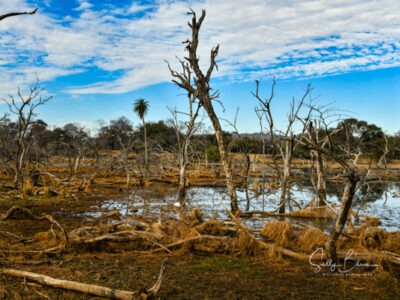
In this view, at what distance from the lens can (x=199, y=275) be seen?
7098 millimetres

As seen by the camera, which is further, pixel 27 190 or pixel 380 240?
pixel 27 190

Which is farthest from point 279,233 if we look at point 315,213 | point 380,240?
point 315,213

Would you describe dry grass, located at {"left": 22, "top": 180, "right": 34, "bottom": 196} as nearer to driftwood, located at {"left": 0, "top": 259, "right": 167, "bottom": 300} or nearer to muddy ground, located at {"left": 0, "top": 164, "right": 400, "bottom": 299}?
muddy ground, located at {"left": 0, "top": 164, "right": 400, "bottom": 299}

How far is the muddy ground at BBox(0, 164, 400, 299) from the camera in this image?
610cm

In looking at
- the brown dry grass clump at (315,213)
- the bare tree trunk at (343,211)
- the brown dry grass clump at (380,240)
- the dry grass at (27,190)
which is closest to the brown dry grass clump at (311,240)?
the brown dry grass clump at (380,240)

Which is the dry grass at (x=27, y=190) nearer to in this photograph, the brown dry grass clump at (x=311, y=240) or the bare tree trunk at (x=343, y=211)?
the brown dry grass clump at (x=311, y=240)

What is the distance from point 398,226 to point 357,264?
283 inches

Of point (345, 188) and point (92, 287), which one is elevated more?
point (345, 188)

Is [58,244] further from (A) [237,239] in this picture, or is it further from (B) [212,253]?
(A) [237,239]

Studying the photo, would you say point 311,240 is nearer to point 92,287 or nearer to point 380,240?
point 380,240

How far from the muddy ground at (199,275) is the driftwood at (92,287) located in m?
0.09

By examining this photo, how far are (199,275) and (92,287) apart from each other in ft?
6.71

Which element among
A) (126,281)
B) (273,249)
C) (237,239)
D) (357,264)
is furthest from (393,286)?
(126,281)

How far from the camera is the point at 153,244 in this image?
29.8ft
